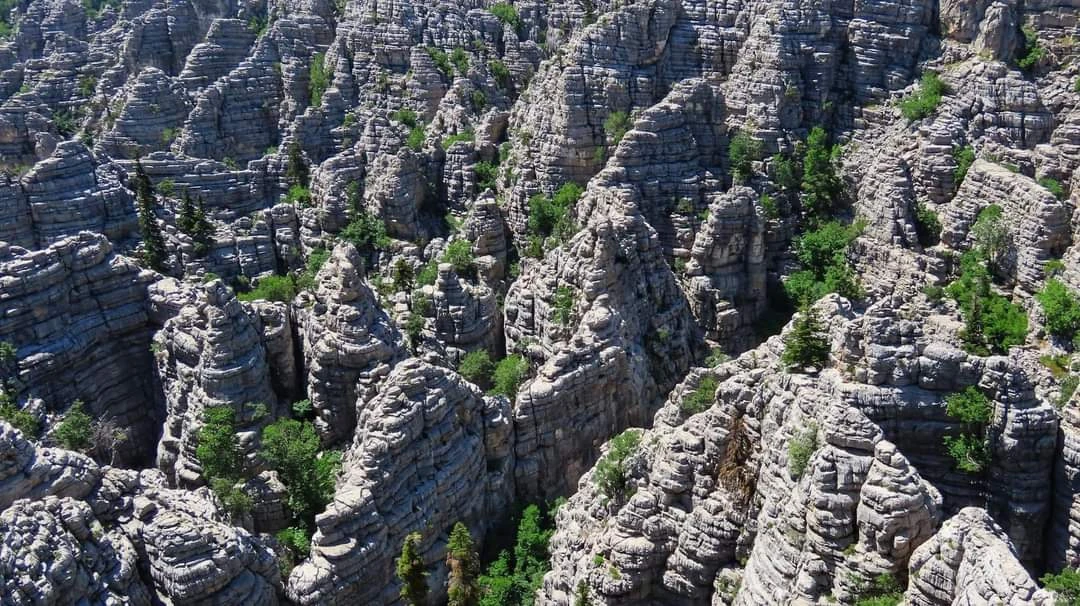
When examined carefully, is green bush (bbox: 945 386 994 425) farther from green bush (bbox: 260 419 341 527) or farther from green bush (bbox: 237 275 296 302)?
green bush (bbox: 237 275 296 302)

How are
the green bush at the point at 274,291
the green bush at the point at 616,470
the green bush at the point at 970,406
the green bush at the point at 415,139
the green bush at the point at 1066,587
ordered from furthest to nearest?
the green bush at the point at 415,139 → the green bush at the point at 274,291 → the green bush at the point at 616,470 → the green bush at the point at 970,406 → the green bush at the point at 1066,587

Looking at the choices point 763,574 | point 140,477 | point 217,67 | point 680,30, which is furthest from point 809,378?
point 217,67

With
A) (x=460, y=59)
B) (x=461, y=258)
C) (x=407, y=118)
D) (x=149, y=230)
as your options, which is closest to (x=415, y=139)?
(x=407, y=118)

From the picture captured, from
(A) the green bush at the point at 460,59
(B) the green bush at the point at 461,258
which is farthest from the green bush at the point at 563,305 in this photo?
(A) the green bush at the point at 460,59

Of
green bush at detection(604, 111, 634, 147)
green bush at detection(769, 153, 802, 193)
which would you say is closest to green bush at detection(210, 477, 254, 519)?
green bush at detection(604, 111, 634, 147)

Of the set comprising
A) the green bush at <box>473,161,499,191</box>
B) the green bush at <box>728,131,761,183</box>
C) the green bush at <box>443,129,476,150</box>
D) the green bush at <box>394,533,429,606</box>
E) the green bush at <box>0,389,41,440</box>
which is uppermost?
the green bush at <box>443,129,476,150</box>

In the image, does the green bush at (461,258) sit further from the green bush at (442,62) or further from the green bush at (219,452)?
the green bush at (219,452)

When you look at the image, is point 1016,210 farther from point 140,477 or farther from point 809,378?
point 140,477
